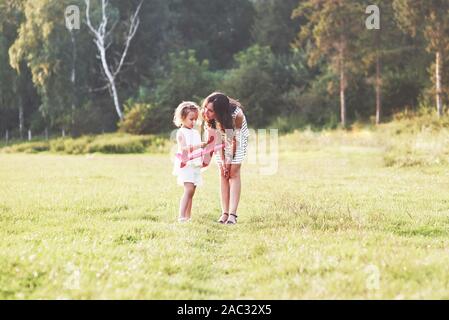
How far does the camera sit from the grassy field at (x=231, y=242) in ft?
19.8

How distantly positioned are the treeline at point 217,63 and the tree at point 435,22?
5cm

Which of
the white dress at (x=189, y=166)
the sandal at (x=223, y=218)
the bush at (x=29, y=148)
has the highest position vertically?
the white dress at (x=189, y=166)

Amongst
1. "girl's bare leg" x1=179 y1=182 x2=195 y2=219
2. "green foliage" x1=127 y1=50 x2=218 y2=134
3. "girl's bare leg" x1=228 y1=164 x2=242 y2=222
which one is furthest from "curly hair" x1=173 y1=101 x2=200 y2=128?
"green foliage" x1=127 y1=50 x2=218 y2=134

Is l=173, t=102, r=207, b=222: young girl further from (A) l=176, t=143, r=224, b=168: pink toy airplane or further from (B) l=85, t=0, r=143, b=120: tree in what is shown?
(B) l=85, t=0, r=143, b=120: tree

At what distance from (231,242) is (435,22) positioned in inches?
1035

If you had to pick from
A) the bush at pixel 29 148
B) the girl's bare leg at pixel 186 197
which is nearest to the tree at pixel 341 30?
the bush at pixel 29 148

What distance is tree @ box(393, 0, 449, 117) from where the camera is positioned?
31.4 metres

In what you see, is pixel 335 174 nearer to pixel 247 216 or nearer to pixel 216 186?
pixel 216 186

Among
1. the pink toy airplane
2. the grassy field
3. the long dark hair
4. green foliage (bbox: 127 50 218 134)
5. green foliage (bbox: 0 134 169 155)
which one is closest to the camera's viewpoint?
the grassy field

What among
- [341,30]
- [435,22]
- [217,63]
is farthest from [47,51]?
[435,22]

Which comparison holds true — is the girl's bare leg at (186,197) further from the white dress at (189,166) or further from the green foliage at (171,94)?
the green foliage at (171,94)

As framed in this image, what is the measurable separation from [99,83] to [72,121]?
7902mm

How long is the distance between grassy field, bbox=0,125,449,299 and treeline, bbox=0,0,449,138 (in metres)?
20.7

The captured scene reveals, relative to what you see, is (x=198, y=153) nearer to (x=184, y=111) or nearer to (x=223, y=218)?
(x=184, y=111)
